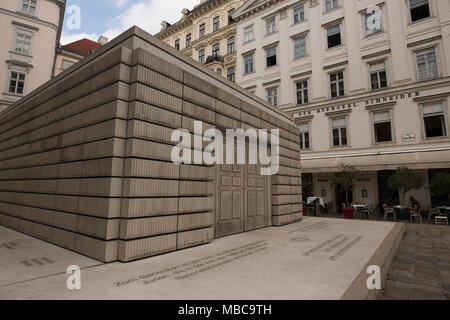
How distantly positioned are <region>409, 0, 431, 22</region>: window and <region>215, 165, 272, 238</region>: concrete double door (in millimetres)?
17130

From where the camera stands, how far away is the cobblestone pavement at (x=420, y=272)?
162 inches

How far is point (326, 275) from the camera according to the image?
4324 millimetres

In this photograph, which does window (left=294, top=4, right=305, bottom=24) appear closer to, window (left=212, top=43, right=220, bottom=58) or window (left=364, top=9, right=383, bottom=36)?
window (left=364, top=9, right=383, bottom=36)

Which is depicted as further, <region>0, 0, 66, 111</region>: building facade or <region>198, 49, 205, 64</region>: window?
<region>198, 49, 205, 64</region>: window

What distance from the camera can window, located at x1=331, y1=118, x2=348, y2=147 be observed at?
1941cm

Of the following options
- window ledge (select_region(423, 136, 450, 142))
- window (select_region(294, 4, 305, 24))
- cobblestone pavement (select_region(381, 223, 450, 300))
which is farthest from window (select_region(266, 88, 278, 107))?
cobblestone pavement (select_region(381, 223, 450, 300))

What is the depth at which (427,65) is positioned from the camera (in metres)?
16.6

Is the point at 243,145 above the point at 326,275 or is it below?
above

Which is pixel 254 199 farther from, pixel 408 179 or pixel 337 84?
pixel 337 84

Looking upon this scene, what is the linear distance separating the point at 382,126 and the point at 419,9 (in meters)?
8.29

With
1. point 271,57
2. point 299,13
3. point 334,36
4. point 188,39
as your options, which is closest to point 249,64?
point 271,57
